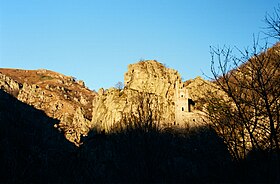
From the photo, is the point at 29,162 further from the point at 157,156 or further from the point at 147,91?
the point at 147,91

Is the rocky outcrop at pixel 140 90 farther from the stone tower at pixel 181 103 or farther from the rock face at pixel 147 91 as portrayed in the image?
the stone tower at pixel 181 103

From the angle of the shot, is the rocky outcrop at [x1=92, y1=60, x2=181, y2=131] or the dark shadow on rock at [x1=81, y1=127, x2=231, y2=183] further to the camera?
the rocky outcrop at [x1=92, y1=60, x2=181, y2=131]

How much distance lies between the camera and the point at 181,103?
349 ft

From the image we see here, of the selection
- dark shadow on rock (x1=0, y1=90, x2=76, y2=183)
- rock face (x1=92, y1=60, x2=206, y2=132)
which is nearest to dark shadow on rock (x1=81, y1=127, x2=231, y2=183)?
dark shadow on rock (x1=0, y1=90, x2=76, y2=183)

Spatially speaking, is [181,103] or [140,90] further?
[140,90]

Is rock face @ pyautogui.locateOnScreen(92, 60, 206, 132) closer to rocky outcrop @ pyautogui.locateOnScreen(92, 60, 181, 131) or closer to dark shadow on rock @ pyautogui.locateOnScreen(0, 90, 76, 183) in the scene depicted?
rocky outcrop @ pyautogui.locateOnScreen(92, 60, 181, 131)

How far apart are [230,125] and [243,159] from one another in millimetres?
1336

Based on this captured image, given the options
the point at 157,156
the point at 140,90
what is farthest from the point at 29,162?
the point at 140,90

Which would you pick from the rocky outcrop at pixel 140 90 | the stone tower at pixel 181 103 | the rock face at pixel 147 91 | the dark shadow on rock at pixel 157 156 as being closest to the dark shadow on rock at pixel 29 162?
the dark shadow on rock at pixel 157 156

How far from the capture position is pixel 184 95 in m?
108

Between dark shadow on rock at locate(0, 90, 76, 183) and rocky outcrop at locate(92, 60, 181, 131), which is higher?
rocky outcrop at locate(92, 60, 181, 131)

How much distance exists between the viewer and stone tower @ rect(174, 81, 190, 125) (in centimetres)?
10288

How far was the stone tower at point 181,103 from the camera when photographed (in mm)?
102875

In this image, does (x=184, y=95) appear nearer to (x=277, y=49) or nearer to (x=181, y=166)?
(x=181, y=166)
